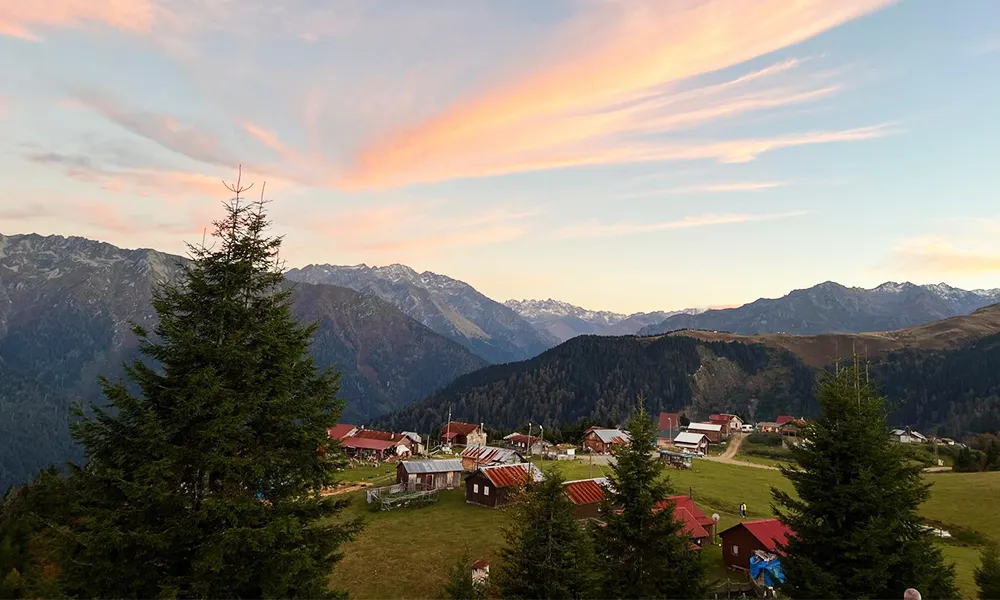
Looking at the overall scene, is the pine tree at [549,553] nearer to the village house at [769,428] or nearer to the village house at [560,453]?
the village house at [560,453]

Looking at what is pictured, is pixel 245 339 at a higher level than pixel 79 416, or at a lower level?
higher

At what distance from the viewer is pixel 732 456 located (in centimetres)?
11300

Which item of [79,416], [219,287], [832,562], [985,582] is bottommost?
[985,582]

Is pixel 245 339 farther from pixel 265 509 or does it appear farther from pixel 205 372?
pixel 265 509

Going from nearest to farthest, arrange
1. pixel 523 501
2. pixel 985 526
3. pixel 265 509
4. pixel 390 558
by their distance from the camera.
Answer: pixel 265 509 → pixel 523 501 → pixel 390 558 → pixel 985 526

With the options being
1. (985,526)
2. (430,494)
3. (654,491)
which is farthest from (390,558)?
(985,526)

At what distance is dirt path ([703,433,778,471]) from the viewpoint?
9662 centimetres

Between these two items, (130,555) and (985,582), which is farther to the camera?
(985,582)

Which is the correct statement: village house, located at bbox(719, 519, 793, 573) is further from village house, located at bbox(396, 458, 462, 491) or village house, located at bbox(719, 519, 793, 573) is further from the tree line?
village house, located at bbox(396, 458, 462, 491)

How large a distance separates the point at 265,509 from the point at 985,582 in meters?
32.4

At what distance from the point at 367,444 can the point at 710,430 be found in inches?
3447

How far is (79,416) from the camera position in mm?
13578

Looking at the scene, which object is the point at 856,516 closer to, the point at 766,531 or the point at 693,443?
the point at 766,531

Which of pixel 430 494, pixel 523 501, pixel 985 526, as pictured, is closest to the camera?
pixel 523 501
